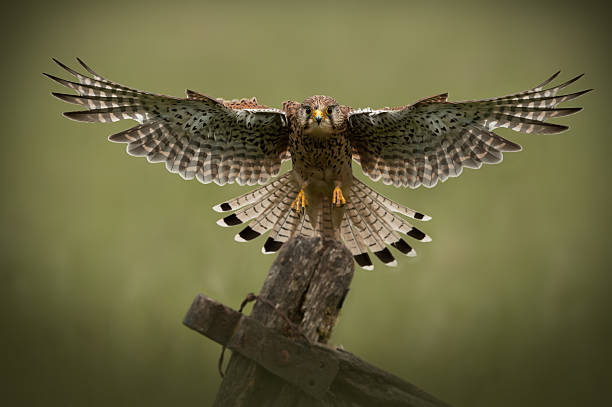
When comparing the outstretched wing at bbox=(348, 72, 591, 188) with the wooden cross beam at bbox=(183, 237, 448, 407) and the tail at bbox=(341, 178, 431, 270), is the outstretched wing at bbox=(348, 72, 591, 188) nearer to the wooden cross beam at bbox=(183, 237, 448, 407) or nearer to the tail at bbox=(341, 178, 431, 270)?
the tail at bbox=(341, 178, 431, 270)

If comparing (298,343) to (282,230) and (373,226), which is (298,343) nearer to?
(282,230)

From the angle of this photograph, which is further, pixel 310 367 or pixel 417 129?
pixel 417 129

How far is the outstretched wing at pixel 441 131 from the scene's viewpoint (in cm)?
308

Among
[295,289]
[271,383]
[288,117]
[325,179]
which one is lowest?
[271,383]

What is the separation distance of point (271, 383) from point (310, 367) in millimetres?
162

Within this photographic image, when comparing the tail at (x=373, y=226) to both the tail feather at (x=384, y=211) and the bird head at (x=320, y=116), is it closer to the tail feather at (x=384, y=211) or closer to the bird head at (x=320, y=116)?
the tail feather at (x=384, y=211)

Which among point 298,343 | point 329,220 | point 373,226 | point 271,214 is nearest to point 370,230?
point 373,226

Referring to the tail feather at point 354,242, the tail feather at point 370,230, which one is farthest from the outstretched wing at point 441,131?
the tail feather at point 354,242

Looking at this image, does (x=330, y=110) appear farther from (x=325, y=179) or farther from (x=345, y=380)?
(x=345, y=380)

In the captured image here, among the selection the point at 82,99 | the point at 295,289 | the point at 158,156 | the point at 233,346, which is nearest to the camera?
the point at 233,346

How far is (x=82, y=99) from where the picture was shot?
3.18 meters

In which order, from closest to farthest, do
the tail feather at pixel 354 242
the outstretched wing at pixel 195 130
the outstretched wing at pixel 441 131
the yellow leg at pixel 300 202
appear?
1. the outstretched wing at pixel 441 131
2. the outstretched wing at pixel 195 130
3. the yellow leg at pixel 300 202
4. the tail feather at pixel 354 242

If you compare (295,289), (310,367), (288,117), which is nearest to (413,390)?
(310,367)

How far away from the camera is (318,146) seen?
338cm
